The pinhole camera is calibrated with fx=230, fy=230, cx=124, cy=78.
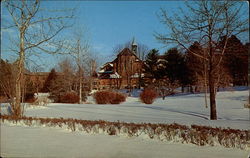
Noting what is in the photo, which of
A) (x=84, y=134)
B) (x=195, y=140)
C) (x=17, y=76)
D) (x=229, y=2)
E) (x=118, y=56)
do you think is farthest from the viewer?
(x=17, y=76)

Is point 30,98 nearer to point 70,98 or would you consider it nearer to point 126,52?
point 70,98

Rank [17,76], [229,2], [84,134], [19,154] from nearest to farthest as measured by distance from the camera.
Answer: [19,154] < [84,134] < [229,2] < [17,76]

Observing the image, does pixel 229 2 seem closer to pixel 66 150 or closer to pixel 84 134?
pixel 84 134

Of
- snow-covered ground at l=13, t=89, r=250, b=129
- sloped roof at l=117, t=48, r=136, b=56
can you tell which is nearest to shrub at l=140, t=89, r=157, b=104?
snow-covered ground at l=13, t=89, r=250, b=129

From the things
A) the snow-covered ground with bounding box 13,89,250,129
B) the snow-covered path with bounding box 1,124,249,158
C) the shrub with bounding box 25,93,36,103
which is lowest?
the snow-covered ground with bounding box 13,89,250,129

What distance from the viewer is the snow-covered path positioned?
3174 millimetres

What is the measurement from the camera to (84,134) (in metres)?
4.64

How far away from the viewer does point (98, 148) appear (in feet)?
11.7

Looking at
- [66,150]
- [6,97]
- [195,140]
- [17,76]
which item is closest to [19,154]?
[66,150]

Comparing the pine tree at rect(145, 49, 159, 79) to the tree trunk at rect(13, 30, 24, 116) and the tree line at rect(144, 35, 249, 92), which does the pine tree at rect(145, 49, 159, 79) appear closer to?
the tree line at rect(144, 35, 249, 92)

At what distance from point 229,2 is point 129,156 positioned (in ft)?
17.0

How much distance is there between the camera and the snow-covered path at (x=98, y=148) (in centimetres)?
317

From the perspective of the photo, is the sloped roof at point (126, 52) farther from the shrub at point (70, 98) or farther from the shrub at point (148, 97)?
the shrub at point (70, 98)

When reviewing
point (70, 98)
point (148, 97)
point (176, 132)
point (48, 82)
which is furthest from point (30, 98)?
point (176, 132)
